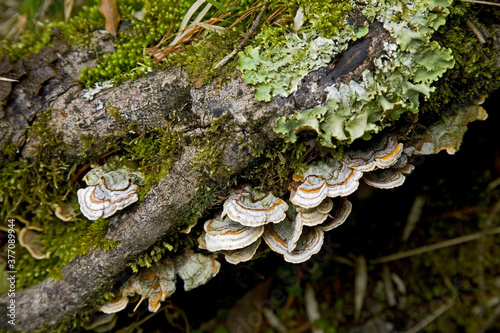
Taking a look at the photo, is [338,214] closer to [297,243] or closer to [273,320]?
[297,243]

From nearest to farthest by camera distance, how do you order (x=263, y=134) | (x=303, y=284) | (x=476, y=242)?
(x=263, y=134) → (x=476, y=242) → (x=303, y=284)

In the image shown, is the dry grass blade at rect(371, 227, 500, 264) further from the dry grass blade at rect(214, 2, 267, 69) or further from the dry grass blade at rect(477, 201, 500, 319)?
the dry grass blade at rect(214, 2, 267, 69)

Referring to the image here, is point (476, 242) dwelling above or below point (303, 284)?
below

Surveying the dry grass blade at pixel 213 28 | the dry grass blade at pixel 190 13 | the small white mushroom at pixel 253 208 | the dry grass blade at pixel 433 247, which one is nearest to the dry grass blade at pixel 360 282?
the dry grass blade at pixel 433 247

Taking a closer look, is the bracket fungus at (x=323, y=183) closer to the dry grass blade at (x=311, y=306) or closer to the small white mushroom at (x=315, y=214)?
the small white mushroom at (x=315, y=214)

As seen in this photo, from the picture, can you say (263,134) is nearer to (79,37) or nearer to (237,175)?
(237,175)

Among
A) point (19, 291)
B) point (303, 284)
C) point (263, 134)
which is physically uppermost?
point (263, 134)

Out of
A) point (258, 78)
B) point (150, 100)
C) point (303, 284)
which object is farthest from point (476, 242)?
point (150, 100)

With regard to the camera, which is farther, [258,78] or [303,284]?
[303,284]

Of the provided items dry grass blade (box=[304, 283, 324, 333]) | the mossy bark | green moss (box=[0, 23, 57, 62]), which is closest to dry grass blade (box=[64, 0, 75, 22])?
green moss (box=[0, 23, 57, 62])
